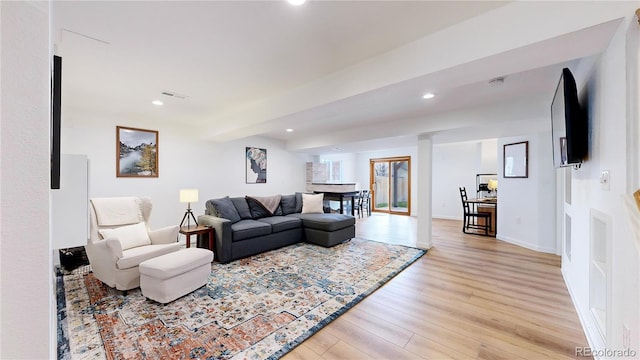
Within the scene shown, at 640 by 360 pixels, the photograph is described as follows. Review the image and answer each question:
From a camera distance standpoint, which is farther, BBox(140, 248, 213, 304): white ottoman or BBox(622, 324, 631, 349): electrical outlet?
BBox(140, 248, 213, 304): white ottoman

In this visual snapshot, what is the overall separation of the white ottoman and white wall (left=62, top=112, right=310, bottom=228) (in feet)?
6.47

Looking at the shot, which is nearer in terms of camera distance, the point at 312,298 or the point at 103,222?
the point at 312,298

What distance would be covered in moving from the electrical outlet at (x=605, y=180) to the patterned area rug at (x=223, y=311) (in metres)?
2.05

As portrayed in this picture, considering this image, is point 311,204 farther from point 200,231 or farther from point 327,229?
point 200,231

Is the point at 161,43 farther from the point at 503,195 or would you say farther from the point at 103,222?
the point at 503,195

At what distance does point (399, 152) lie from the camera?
8.64 m

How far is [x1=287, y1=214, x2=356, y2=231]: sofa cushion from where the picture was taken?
434 centimetres

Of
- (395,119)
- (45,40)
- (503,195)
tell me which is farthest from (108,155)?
(503,195)

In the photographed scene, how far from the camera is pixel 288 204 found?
517 centimetres

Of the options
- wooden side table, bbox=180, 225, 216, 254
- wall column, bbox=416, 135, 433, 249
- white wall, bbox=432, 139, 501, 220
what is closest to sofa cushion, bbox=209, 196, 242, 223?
wooden side table, bbox=180, 225, 216, 254

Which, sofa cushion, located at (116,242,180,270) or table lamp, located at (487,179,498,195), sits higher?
table lamp, located at (487,179,498,195)

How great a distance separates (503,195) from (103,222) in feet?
21.7

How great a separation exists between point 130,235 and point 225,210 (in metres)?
1.34

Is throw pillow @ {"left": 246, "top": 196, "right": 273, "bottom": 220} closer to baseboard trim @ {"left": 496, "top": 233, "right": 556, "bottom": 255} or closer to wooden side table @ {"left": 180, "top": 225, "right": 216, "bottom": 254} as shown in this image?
wooden side table @ {"left": 180, "top": 225, "right": 216, "bottom": 254}
